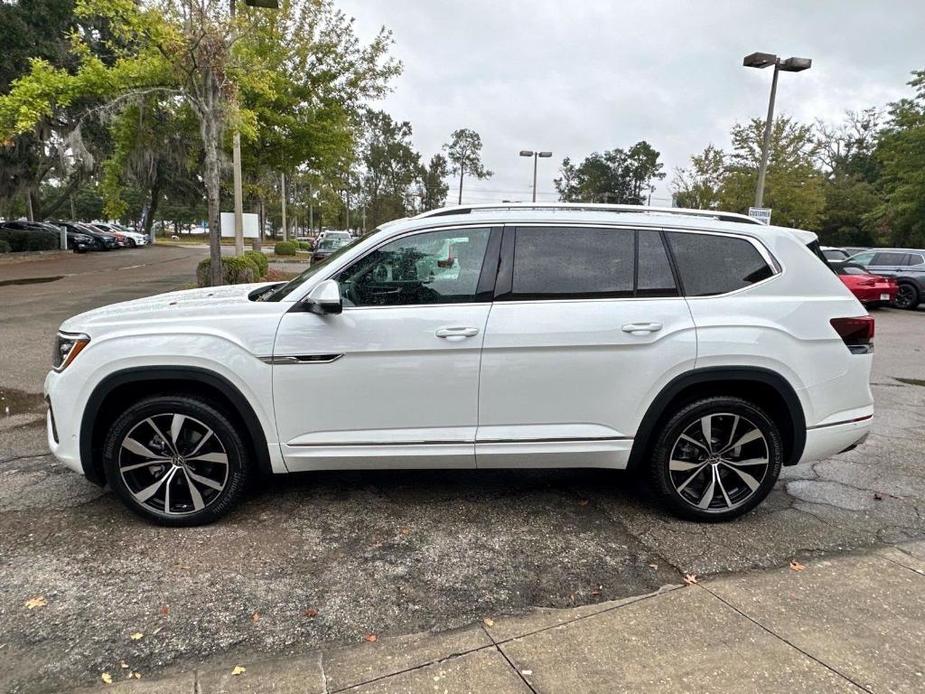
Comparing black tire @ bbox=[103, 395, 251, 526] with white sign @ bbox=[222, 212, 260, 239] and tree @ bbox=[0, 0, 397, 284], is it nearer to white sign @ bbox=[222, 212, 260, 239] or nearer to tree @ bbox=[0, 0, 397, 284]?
tree @ bbox=[0, 0, 397, 284]

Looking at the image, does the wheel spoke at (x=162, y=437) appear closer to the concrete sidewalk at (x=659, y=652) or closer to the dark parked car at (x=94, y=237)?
the concrete sidewalk at (x=659, y=652)

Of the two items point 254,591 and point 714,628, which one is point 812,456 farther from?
point 254,591

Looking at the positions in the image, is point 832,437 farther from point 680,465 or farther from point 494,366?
point 494,366

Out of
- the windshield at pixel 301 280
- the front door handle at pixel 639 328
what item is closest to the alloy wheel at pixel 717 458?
the front door handle at pixel 639 328

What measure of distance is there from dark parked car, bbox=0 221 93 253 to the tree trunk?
1864cm

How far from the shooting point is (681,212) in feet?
12.1

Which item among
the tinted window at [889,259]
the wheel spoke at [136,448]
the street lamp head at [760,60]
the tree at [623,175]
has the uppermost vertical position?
the tree at [623,175]

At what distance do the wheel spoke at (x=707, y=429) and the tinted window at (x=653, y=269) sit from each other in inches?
29.6

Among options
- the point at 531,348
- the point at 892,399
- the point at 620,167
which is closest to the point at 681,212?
the point at 531,348

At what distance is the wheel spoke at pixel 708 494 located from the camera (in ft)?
11.4

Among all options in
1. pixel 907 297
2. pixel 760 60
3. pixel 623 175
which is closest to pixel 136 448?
pixel 760 60

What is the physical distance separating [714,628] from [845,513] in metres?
1.82

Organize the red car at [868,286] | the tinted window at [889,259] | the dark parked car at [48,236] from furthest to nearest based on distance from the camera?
the dark parked car at [48,236]
the tinted window at [889,259]
the red car at [868,286]

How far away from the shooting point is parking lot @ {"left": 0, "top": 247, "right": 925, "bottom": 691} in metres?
2.52
